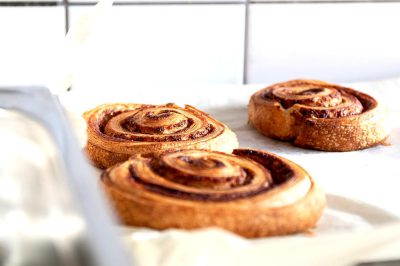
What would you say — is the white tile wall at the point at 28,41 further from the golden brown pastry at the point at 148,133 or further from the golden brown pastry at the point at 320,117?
the golden brown pastry at the point at 320,117

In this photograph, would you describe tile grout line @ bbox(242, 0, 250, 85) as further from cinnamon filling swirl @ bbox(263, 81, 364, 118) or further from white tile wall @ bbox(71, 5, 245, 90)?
cinnamon filling swirl @ bbox(263, 81, 364, 118)

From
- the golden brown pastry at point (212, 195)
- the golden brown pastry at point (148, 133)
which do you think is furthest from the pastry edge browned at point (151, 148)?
the golden brown pastry at point (212, 195)

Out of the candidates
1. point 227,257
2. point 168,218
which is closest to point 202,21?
point 168,218

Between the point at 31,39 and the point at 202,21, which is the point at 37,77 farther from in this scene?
the point at 202,21

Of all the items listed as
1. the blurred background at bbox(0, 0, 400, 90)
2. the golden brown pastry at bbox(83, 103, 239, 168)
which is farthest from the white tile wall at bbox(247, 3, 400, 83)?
the golden brown pastry at bbox(83, 103, 239, 168)

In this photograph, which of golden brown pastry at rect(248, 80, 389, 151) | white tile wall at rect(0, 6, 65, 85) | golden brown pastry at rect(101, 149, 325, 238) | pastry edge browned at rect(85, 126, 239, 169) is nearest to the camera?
golden brown pastry at rect(101, 149, 325, 238)

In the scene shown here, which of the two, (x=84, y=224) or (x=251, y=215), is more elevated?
(x=84, y=224)

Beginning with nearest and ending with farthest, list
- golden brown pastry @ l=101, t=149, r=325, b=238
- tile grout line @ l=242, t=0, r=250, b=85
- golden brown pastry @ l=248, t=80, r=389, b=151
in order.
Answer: golden brown pastry @ l=101, t=149, r=325, b=238, golden brown pastry @ l=248, t=80, r=389, b=151, tile grout line @ l=242, t=0, r=250, b=85
